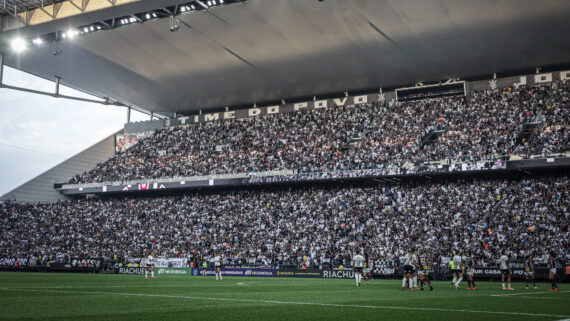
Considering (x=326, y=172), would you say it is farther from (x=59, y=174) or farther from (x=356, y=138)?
(x=59, y=174)

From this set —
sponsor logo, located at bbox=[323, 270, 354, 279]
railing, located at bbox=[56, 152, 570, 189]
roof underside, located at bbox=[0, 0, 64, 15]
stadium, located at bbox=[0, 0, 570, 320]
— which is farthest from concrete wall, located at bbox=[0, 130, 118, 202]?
sponsor logo, located at bbox=[323, 270, 354, 279]

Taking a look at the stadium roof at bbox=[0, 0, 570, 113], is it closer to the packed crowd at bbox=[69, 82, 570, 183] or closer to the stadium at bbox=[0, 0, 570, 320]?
the stadium at bbox=[0, 0, 570, 320]

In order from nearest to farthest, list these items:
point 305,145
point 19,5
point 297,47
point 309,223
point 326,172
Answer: point 19,5, point 309,223, point 297,47, point 326,172, point 305,145

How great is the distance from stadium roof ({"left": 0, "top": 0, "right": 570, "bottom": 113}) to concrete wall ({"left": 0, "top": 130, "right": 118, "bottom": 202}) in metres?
9.55

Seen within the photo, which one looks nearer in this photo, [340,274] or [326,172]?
[340,274]

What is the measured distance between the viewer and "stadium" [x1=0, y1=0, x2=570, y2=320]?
34.5m

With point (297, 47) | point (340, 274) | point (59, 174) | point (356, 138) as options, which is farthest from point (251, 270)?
point (59, 174)

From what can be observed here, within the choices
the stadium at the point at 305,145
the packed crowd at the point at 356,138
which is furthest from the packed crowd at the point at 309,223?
the packed crowd at the point at 356,138

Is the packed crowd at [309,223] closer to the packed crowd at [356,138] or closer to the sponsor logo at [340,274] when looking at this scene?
the sponsor logo at [340,274]

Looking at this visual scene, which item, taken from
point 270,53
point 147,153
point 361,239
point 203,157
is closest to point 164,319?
point 361,239

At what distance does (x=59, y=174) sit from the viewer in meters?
58.2

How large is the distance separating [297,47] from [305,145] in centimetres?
1041

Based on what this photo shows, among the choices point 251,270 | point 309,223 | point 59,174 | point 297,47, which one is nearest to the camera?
point 251,270

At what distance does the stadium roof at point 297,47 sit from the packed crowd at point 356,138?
2.84 meters
